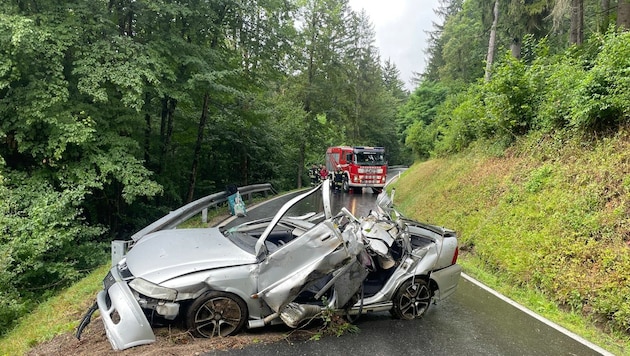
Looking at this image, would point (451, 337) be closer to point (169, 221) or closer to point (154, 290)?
point (154, 290)

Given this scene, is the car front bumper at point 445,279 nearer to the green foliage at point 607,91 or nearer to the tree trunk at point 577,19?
the green foliage at point 607,91

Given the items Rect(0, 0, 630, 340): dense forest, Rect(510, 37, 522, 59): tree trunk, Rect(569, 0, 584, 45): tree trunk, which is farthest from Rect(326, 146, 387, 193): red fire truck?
Rect(569, 0, 584, 45): tree trunk

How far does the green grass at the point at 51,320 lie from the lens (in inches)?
177

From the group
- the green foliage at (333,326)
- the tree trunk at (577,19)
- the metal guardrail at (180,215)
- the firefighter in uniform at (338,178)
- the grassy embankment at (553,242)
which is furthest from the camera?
the firefighter in uniform at (338,178)

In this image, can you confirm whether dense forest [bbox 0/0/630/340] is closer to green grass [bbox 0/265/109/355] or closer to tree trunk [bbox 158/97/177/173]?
tree trunk [bbox 158/97/177/173]

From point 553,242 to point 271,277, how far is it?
204 inches

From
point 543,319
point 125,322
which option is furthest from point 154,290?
point 543,319

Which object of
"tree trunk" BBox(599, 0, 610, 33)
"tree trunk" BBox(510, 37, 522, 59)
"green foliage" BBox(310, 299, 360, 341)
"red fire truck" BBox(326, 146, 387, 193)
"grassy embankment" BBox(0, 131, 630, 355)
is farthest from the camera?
"red fire truck" BBox(326, 146, 387, 193)

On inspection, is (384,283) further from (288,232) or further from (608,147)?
(608,147)

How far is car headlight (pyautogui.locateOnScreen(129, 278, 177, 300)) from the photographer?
3.50 metres

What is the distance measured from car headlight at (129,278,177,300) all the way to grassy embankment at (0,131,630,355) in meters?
1.74

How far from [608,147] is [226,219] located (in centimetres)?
949

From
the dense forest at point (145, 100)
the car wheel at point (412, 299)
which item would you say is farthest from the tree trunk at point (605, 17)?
the car wheel at point (412, 299)

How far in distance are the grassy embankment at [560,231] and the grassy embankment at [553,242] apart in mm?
16
